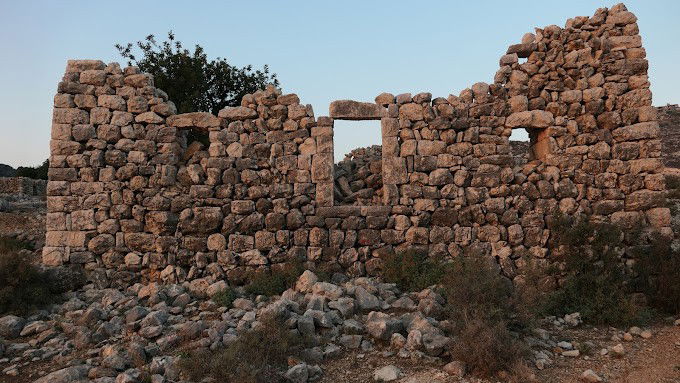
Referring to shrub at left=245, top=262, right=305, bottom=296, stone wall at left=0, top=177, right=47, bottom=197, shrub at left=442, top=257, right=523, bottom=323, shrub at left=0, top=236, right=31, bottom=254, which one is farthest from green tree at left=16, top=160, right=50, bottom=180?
shrub at left=442, top=257, right=523, bottom=323

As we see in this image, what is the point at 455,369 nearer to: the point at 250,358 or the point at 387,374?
the point at 387,374

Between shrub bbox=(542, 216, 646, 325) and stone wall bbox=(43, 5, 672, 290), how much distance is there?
39 cm

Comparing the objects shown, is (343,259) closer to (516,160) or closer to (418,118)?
(418,118)

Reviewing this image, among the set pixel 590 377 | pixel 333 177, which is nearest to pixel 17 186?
pixel 333 177

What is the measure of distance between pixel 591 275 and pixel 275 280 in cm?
455

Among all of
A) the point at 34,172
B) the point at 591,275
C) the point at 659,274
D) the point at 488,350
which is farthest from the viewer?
the point at 34,172

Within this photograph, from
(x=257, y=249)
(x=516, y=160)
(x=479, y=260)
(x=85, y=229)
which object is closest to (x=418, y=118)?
(x=516, y=160)

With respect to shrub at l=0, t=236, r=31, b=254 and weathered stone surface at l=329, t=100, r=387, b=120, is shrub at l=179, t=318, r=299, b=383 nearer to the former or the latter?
weathered stone surface at l=329, t=100, r=387, b=120

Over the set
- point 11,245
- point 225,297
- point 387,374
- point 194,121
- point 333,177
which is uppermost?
point 194,121

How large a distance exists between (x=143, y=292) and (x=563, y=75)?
294 inches

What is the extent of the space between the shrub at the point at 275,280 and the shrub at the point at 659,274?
16.9ft

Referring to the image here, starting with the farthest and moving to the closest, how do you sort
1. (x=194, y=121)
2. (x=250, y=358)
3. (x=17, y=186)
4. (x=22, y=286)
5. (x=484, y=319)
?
(x=17, y=186), (x=194, y=121), (x=22, y=286), (x=484, y=319), (x=250, y=358)

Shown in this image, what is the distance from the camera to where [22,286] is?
648 cm

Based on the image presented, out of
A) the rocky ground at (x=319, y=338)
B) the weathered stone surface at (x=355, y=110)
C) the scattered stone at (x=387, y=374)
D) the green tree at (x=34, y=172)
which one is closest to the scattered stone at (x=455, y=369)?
→ the rocky ground at (x=319, y=338)
